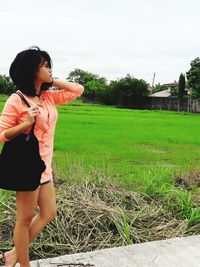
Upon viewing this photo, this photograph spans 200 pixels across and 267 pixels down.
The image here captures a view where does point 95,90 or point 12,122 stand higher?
point 95,90

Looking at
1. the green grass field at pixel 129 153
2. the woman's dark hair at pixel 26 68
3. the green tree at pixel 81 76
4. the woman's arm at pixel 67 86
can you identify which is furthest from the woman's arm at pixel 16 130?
the green tree at pixel 81 76

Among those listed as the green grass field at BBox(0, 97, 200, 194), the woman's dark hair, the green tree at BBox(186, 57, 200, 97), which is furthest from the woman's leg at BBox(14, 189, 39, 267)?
the green tree at BBox(186, 57, 200, 97)

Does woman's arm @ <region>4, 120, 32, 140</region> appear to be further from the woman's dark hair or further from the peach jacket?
the woman's dark hair

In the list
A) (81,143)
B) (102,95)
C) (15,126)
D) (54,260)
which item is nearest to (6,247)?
(54,260)

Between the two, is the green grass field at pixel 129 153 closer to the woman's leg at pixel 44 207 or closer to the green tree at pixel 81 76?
the woman's leg at pixel 44 207

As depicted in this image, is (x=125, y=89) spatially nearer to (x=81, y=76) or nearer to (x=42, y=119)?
(x=81, y=76)

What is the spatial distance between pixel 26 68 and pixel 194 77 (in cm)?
3907

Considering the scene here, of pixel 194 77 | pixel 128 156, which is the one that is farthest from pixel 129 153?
pixel 194 77

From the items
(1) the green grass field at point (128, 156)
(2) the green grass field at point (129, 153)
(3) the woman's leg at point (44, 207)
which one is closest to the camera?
(3) the woman's leg at point (44, 207)

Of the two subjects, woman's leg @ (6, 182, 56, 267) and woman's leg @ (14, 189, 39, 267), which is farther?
woman's leg @ (6, 182, 56, 267)

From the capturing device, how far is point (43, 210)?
2799 mm

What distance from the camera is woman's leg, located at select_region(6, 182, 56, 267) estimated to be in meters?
2.76

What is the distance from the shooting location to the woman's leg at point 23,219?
8.66 feet

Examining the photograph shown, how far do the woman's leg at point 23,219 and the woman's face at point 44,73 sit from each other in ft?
2.11
